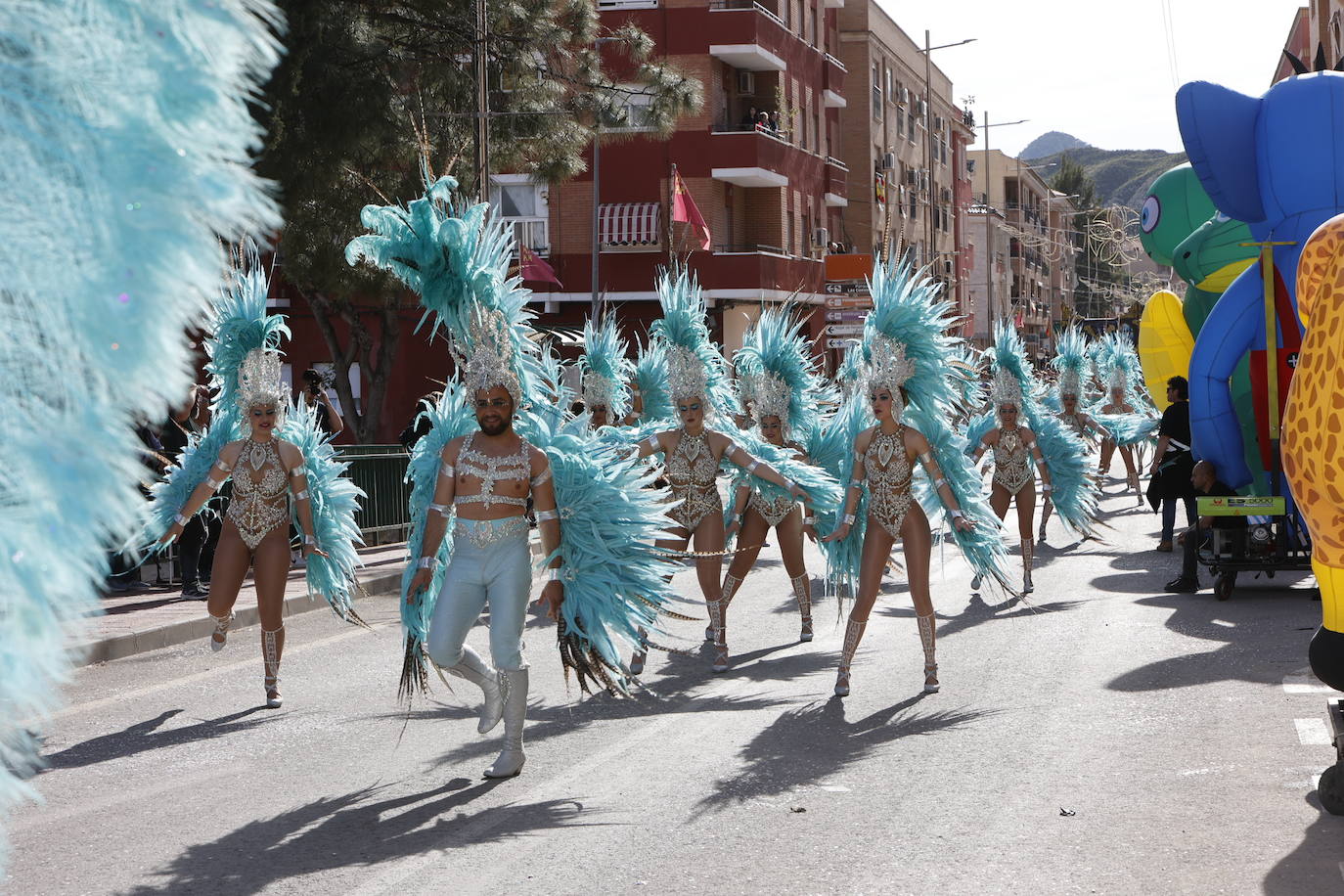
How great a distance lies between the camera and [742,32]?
40.3 meters

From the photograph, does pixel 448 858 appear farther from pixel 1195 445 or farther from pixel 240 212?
pixel 1195 445

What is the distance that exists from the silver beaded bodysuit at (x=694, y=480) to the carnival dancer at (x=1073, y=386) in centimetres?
1201

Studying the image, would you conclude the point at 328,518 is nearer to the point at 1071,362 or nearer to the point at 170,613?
the point at 170,613

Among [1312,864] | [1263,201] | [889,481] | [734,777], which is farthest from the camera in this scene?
[1263,201]

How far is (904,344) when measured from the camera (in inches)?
390

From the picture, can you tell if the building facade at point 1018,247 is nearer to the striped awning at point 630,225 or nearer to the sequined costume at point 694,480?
the striped awning at point 630,225

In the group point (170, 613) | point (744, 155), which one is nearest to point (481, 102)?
point (170, 613)

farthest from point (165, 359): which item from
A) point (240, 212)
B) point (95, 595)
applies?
point (95, 595)

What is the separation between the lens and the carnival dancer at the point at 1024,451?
1451 cm

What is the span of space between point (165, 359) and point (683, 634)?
10273 mm

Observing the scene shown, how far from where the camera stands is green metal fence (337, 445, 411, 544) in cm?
1834

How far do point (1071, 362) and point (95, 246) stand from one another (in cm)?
2372

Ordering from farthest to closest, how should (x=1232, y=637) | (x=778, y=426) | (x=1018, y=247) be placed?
1. (x=1018, y=247)
2. (x=778, y=426)
3. (x=1232, y=637)

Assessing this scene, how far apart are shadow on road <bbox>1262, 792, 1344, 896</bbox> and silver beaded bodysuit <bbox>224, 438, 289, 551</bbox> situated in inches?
235
